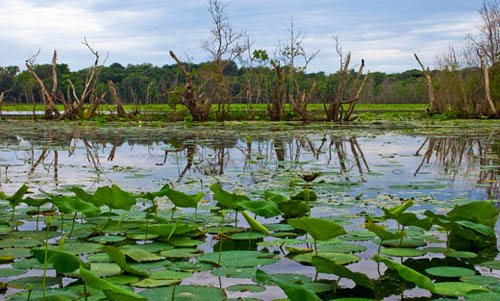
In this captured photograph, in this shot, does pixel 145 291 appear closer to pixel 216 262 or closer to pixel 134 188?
pixel 216 262

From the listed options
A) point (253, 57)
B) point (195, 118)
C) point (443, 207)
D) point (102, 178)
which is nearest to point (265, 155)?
point (102, 178)

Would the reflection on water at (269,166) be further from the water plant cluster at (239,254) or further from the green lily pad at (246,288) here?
the green lily pad at (246,288)

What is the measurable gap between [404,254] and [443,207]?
125 cm

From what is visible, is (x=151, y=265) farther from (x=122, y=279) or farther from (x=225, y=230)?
(x=225, y=230)

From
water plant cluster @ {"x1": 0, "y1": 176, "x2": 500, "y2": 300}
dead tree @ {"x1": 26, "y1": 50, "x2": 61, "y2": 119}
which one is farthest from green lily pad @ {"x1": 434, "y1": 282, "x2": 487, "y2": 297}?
dead tree @ {"x1": 26, "y1": 50, "x2": 61, "y2": 119}

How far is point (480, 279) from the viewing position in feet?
6.68

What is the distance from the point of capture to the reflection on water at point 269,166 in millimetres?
4531

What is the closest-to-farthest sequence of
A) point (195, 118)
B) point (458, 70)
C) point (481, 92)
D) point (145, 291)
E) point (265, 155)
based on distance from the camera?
point (145, 291), point (265, 155), point (195, 118), point (481, 92), point (458, 70)

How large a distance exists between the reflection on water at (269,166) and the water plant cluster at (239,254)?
3.76 ft

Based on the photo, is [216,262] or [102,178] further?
[102,178]

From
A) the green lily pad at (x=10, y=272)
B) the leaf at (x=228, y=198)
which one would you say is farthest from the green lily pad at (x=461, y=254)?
the green lily pad at (x=10, y=272)

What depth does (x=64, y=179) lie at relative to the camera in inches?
194

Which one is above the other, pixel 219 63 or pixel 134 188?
pixel 219 63

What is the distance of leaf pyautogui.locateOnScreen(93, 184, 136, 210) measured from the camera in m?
2.71
